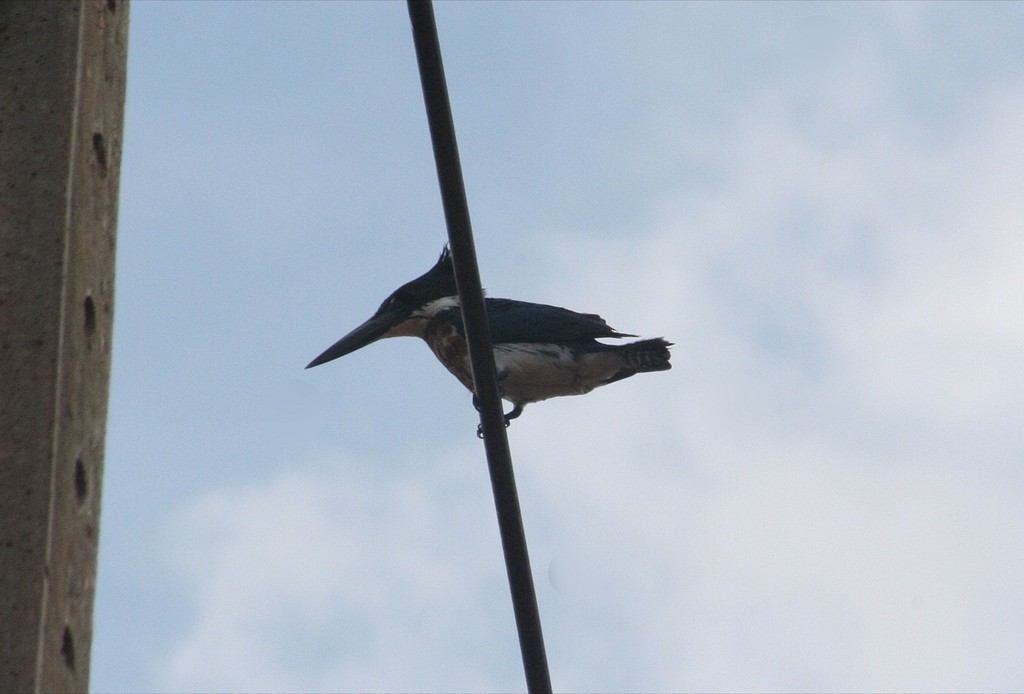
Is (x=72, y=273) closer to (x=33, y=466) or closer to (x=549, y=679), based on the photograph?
(x=33, y=466)

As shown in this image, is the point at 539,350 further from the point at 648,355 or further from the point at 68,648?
the point at 68,648

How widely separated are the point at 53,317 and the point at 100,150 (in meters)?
0.44

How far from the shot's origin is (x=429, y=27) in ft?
10.4

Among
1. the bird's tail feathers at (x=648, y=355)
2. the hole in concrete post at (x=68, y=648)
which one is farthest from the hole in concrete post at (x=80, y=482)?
the bird's tail feathers at (x=648, y=355)

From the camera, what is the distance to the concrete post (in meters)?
2.59

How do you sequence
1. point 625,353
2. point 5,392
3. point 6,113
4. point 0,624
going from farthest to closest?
point 625,353, point 6,113, point 5,392, point 0,624

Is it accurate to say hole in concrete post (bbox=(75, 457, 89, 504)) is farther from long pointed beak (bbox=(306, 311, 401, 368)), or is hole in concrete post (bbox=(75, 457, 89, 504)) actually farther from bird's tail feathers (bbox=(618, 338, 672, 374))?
long pointed beak (bbox=(306, 311, 401, 368))

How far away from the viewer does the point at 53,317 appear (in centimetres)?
278

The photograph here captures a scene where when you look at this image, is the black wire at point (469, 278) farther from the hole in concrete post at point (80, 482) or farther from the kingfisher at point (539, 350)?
the kingfisher at point (539, 350)

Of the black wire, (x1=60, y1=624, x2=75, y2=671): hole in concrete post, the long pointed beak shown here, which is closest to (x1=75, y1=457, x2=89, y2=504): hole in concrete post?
(x1=60, y1=624, x2=75, y2=671): hole in concrete post

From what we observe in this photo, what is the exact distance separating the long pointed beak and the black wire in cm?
481

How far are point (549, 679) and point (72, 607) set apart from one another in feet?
3.19

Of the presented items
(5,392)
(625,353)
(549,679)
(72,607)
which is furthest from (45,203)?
(625,353)

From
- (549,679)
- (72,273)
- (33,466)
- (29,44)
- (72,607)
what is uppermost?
(29,44)
